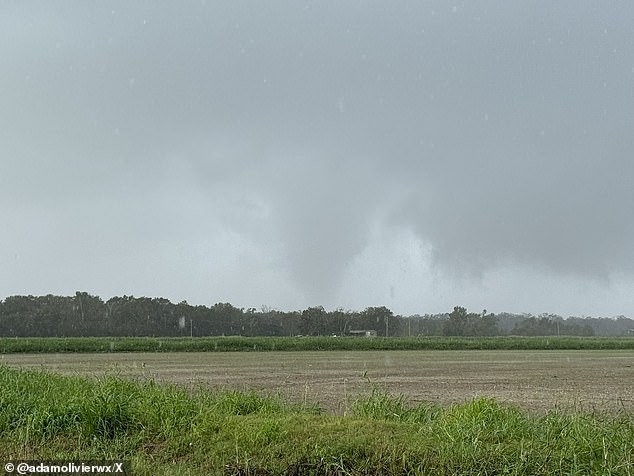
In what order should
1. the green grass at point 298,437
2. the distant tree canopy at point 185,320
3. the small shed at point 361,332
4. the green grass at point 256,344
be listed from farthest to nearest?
1. the small shed at point 361,332
2. the distant tree canopy at point 185,320
3. the green grass at point 256,344
4. the green grass at point 298,437

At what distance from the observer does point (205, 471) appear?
6.57m

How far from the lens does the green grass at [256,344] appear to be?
5216cm

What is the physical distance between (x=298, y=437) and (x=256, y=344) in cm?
5397

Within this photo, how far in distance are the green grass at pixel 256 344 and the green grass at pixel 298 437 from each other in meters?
45.4

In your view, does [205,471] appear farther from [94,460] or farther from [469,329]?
[469,329]

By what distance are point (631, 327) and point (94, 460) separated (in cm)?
18055

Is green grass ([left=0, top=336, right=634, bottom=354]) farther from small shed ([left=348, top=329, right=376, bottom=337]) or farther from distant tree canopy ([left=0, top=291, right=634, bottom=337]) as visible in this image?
small shed ([left=348, top=329, right=376, bottom=337])

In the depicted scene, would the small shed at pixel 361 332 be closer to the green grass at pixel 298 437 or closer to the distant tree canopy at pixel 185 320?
the distant tree canopy at pixel 185 320

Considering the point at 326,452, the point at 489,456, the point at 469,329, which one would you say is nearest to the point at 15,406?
the point at 326,452

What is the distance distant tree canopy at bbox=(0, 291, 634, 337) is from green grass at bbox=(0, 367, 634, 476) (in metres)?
85.3

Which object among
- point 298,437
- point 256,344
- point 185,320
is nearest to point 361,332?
point 185,320

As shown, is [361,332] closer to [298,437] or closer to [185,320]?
[185,320]

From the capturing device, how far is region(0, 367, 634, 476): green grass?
21.0ft

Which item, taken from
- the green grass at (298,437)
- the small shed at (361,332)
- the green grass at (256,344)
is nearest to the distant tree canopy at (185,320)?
the small shed at (361,332)
